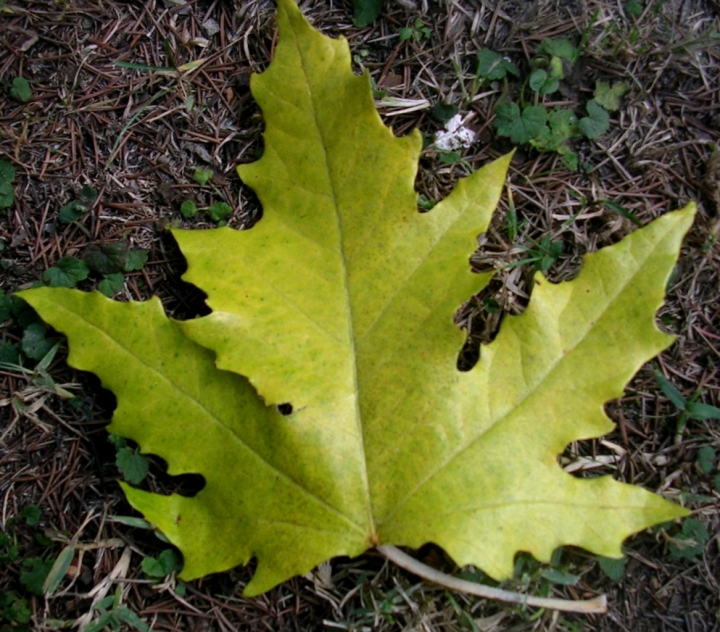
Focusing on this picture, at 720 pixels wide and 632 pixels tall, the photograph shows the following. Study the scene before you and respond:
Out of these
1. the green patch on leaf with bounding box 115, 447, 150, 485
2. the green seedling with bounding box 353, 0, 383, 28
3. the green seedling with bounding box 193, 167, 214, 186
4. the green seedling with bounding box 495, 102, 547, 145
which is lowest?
the green patch on leaf with bounding box 115, 447, 150, 485

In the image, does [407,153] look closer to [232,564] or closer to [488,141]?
[488,141]

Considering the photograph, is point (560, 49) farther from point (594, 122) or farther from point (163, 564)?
point (163, 564)

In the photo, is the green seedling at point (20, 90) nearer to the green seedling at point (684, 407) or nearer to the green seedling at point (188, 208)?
the green seedling at point (188, 208)

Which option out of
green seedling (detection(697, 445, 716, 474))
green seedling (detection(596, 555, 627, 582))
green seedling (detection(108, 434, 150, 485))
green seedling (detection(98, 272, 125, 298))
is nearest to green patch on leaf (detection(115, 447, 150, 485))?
green seedling (detection(108, 434, 150, 485))

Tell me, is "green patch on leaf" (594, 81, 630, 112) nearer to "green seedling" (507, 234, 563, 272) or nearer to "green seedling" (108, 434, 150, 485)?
"green seedling" (507, 234, 563, 272)

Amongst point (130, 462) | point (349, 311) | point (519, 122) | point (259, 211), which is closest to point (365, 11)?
point (519, 122)

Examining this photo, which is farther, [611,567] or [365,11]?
[365,11]

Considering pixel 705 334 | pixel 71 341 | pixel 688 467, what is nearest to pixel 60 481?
pixel 71 341
